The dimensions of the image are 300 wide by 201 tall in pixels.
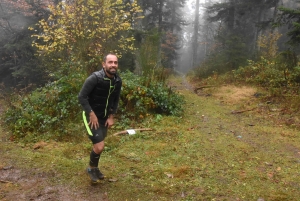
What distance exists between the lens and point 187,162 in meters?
4.99

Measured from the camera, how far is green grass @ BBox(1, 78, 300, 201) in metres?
4.02

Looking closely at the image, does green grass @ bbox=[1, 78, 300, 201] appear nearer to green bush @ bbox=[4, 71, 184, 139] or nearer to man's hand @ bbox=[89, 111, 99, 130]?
green bush @ bbox=[4, 71, 184, 139]

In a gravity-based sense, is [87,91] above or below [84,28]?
below

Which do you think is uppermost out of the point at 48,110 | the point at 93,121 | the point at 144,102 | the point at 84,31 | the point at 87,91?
the point at 84,31

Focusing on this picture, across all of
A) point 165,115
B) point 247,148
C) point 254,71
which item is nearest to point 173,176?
point 247,148

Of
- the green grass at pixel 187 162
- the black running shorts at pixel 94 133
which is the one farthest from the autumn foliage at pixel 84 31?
the black running shorts at pixel 94 133

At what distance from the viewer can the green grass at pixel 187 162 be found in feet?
13.2

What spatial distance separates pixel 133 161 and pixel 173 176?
101cm

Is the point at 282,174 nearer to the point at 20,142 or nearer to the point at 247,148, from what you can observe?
the point at 247,148

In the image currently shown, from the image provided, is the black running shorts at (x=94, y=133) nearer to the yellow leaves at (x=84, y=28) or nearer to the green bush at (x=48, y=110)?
the green bush at (x=48, y=110)

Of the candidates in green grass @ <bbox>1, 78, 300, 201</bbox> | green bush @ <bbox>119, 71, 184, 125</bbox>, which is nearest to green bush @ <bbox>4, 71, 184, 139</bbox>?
green bush @ <bbox>119, 71, 184, 125</bbox>

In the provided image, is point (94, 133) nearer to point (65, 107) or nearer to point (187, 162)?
point (187, 162)

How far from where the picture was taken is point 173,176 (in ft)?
14.5

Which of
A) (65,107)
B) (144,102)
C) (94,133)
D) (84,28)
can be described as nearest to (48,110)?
(65,107)
